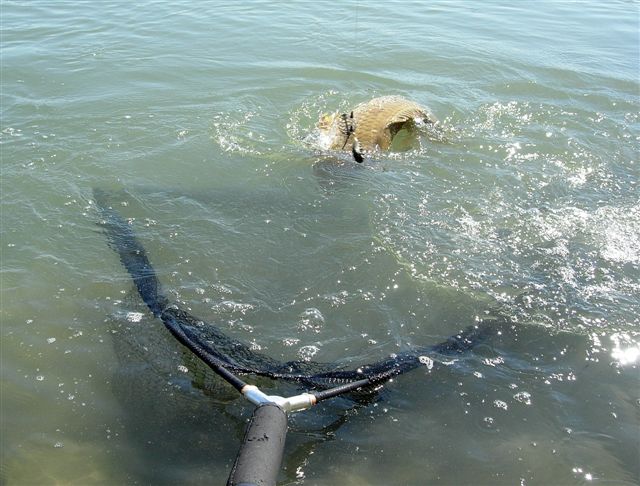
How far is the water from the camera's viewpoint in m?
3.38

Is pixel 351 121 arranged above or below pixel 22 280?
above

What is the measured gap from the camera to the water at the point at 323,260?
3.38 meters

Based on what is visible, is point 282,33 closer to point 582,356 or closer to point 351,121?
point 351,121

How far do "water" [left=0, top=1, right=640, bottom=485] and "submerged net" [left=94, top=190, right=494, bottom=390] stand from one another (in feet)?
0.36

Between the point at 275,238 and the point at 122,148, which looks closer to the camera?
the point at 275,238

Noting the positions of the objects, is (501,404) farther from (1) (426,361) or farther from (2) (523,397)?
(1) (426,361)

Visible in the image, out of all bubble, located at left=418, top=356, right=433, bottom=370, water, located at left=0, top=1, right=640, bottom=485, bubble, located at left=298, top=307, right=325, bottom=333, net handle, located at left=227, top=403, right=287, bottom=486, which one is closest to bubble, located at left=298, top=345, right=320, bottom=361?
water, located at left=0, top=1, right=640, bottom=485

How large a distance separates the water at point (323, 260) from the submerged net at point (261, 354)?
11 centimetres

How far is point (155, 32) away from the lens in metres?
10.8

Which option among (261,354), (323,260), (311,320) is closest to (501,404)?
(311,320)

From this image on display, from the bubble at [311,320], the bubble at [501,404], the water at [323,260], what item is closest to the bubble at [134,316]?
the water at [323,260]

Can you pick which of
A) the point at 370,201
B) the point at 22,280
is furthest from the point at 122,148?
the point at 370,201

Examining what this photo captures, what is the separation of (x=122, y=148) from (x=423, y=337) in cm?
444

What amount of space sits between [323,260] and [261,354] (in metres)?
1.24
